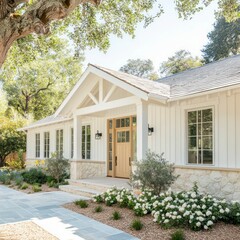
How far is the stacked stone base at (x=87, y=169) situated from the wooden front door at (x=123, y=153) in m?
0.81

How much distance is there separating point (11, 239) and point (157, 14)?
23.9 ft

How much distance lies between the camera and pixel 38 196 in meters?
9.71

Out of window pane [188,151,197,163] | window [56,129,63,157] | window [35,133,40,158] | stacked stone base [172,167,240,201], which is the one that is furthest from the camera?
window [35,133,40,158]

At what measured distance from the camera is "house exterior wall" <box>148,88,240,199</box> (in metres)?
7.28

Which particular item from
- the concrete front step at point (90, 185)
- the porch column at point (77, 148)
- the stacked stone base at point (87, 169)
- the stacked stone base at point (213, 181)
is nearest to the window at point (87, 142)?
the stacked stone base at point (87, 169)

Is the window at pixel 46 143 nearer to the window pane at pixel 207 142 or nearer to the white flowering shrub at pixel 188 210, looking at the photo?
the window pane at pixel 207 142

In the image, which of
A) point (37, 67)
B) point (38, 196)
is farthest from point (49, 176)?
point (37, 67)

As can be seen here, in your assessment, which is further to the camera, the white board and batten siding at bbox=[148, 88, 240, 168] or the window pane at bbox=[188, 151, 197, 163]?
the window pane at bbox=[188, 151, 197, 163]

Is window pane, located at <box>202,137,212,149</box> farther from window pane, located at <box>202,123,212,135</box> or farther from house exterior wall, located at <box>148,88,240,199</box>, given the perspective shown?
house exterior wall, located at <box>148,88,240,199</box>

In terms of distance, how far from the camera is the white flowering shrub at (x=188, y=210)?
5.51 meters

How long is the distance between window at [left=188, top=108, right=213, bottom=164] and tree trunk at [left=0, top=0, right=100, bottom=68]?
16.8ft

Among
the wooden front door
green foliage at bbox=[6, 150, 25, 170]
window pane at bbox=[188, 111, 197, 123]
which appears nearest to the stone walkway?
the wooden front door

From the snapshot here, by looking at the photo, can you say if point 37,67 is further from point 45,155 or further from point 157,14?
point 157,14

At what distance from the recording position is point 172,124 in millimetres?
9266
